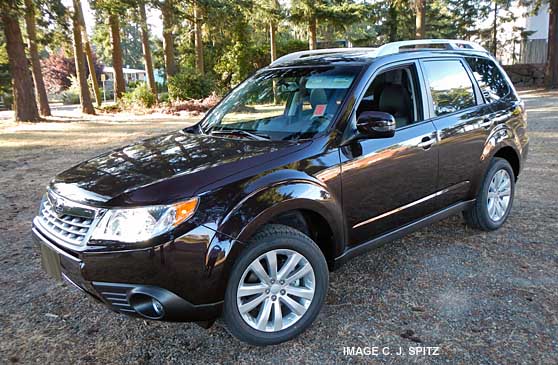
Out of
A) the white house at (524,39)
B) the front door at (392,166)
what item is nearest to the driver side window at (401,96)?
the front door at (392,166)

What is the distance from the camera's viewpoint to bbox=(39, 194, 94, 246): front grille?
251 centimetres

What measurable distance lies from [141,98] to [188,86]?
91.6 inches

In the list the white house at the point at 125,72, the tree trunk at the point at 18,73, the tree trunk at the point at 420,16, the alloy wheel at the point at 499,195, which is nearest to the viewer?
the alloy wheel at the point at 499,195

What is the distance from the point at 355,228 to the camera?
3.24 meters

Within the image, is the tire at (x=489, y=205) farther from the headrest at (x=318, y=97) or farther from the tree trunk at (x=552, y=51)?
the tree trunk at (x=552, y=51)

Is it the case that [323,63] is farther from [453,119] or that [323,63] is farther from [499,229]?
[499,229]

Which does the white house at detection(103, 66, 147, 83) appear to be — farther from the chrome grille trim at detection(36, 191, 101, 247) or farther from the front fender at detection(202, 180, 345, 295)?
the front fender at detection(202, 180, 345, 295)

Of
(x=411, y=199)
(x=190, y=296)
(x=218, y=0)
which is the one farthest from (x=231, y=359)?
(x=218, y=0)

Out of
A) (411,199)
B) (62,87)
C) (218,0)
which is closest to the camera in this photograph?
(411,199)

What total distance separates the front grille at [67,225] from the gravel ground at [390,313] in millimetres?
743

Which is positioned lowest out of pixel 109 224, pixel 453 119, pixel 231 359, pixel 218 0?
pixel 231 359

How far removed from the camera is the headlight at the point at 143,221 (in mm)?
2379

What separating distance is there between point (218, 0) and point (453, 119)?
16411 mm

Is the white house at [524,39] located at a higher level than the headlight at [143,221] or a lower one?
higher
